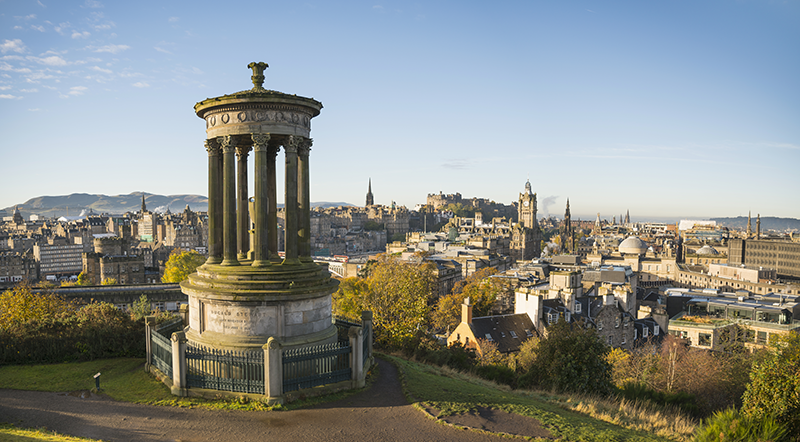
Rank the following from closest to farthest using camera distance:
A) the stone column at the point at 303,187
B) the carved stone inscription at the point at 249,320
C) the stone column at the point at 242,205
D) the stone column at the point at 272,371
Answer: the stone column at the point at 272,371 → the carved stone inscription at the point at 249,320 → the stone column at the point at 303,187 → the stone column at the point at 242,205

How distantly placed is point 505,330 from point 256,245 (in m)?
36.0

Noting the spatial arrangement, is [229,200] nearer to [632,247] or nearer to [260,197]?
[260,197]

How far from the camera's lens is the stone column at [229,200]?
17.2 metres

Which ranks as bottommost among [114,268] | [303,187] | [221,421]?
[114,268]

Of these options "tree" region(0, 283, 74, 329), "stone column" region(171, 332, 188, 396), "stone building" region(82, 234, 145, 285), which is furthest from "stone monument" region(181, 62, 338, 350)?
"stone building" region(82, 234, 145, 285)

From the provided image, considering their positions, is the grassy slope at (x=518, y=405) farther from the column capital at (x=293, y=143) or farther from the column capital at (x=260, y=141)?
the column capital at (x=260, y=141)

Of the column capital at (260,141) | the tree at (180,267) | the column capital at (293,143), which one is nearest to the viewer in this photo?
the column capital at (260,141)

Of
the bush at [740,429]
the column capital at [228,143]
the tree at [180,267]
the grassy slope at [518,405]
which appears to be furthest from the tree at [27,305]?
the bush at [740,429]

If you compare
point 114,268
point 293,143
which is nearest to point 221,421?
point 293,143

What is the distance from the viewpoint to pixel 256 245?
17.0 meters

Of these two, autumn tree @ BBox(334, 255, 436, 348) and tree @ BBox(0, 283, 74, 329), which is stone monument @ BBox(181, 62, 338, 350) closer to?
autumn tree @ BBox(334, 255, 436, 348)

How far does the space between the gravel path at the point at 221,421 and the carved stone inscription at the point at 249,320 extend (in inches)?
107

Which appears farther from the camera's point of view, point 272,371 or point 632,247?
point 632,247

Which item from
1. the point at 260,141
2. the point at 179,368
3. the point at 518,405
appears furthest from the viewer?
the point at 260,141
